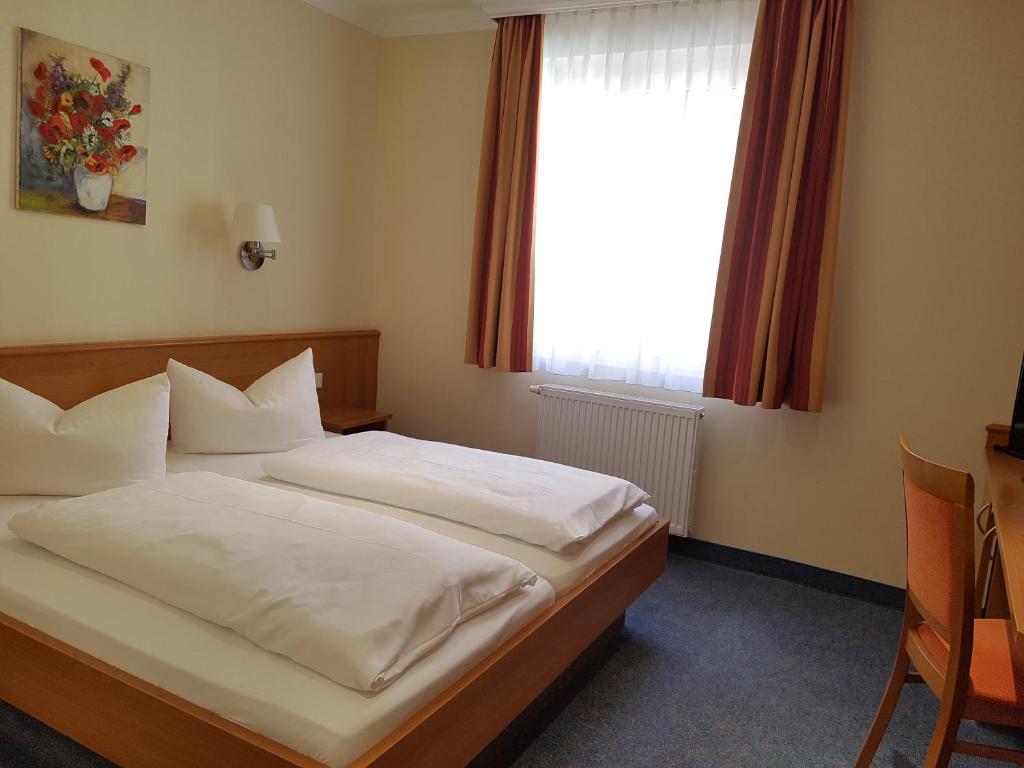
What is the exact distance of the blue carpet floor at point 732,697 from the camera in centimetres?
220

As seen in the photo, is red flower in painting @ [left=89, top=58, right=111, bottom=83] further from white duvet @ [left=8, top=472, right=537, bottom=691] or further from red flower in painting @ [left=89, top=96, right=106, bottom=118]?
white duvet @ [left=8, top=472, right=537, bottom=691]

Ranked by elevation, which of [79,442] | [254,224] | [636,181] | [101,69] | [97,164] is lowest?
[79,442]

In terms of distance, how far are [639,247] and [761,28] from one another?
1.07 metres

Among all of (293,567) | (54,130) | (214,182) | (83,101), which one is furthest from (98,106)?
(293,567)

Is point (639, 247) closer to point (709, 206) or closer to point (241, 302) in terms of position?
point (709, 206)

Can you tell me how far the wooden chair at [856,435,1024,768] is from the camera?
1.65 metres

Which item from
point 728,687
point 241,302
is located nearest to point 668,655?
point 728,687

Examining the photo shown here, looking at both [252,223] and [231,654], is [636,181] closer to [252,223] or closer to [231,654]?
[252,223]

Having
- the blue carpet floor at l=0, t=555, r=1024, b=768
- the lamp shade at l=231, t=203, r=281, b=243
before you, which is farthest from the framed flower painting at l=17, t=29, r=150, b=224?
the blue carpet floor at l=0, t=555, r=1024, b=768

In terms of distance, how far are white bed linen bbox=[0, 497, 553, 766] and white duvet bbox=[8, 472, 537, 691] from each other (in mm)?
33

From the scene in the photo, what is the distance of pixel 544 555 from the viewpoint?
238 centimetres

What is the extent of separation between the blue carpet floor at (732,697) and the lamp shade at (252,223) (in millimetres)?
2094

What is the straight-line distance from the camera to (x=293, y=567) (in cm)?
187

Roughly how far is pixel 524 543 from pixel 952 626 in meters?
1.20
